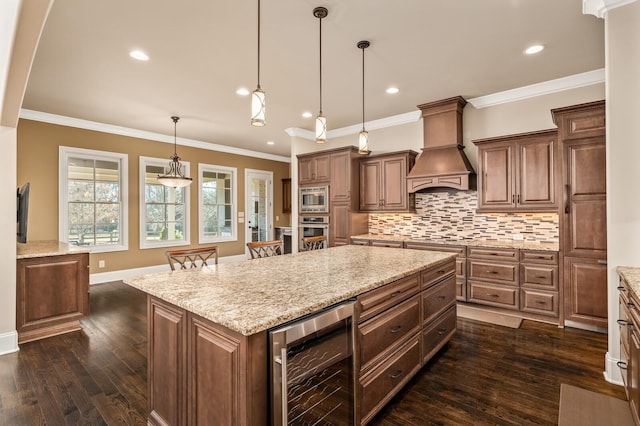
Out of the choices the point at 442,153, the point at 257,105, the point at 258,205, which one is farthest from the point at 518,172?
the point at 258,205

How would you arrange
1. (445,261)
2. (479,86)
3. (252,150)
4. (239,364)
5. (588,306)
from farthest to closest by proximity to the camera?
(252,150) → (479,86) → (588,306) → (445,261) → (239,364)

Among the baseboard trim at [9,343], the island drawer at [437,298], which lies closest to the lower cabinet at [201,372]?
the island drawer at [437,298]

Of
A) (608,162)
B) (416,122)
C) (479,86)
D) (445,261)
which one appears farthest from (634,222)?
(416,122)

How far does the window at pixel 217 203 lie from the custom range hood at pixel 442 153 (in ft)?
14.5

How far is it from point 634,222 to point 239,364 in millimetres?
2765

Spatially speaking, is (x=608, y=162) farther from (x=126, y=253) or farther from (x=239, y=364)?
(x=126, y=253)

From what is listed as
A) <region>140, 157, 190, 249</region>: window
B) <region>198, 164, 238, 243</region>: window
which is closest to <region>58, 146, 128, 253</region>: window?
<region>140, 157, 190, 249</region>: window

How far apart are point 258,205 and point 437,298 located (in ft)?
20.2

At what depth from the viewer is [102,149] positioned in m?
5.59

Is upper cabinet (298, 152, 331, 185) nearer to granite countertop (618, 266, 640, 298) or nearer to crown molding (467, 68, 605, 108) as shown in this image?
crown molding (467, 68, 605, 108)

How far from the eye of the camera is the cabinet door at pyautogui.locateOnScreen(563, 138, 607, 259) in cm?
309

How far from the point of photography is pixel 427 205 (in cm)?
502

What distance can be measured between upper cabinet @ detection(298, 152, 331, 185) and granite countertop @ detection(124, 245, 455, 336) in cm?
301

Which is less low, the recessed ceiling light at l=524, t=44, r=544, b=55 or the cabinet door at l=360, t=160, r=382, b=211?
the recessed ceiling light at l=524, t=44, r=544, b=55
